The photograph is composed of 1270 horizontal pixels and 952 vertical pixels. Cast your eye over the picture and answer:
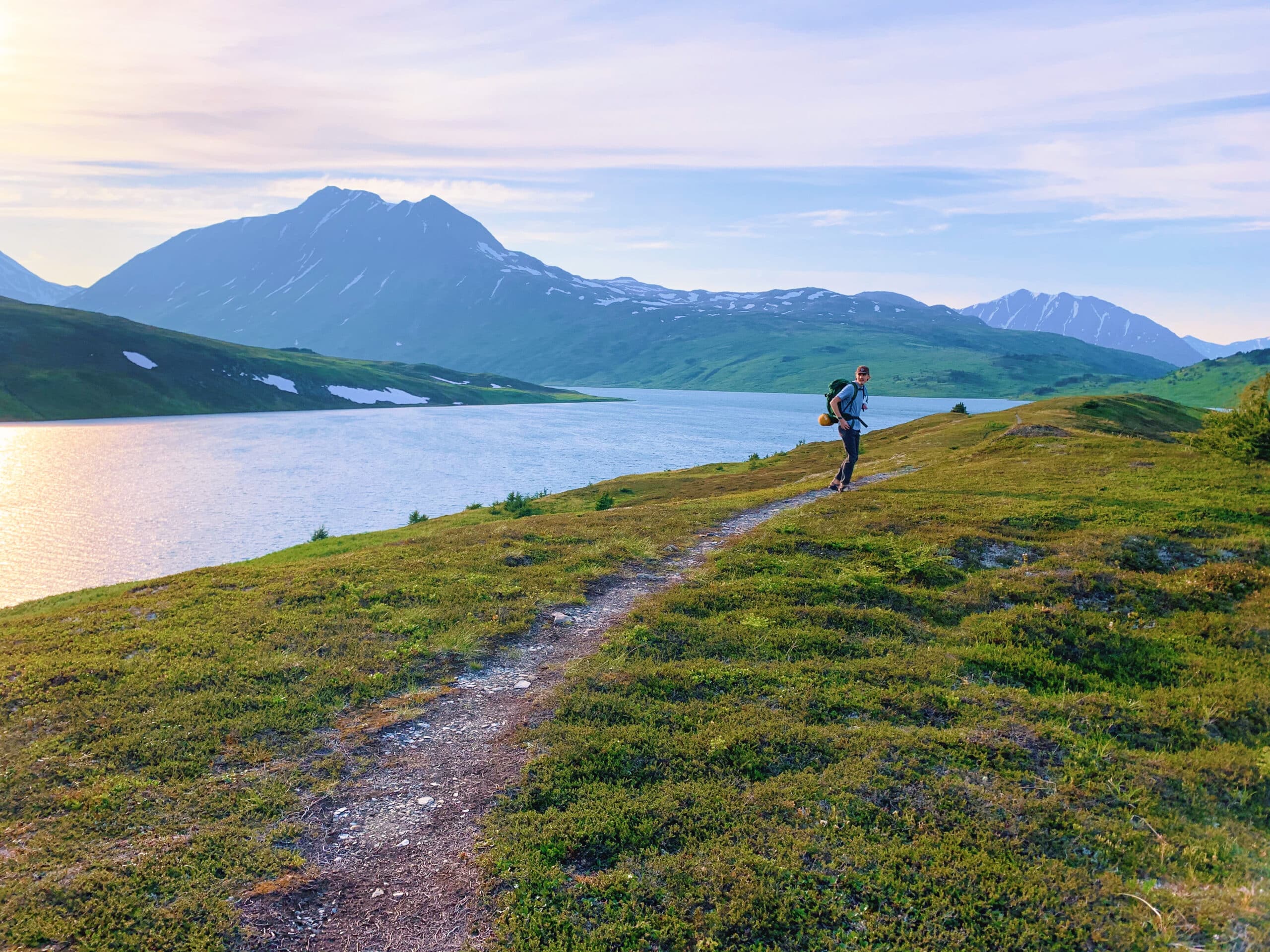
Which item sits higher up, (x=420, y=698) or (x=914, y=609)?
(x=914, y=609)

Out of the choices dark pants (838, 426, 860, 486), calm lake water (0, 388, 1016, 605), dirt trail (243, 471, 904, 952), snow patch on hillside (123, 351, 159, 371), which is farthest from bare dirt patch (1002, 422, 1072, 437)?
snow patch on hillside (123, 351, 159, 371)

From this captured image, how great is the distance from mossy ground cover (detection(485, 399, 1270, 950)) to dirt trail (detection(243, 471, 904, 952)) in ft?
1.77

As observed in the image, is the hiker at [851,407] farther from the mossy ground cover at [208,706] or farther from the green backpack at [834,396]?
the mossy ground cover at [208,706]

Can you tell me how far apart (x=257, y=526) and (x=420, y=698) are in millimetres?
51044

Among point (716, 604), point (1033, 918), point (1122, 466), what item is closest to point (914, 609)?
point (716, 604)

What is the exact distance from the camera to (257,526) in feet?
184

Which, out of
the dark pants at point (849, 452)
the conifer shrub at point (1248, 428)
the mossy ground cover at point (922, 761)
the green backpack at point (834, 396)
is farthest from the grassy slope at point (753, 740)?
the dark pants at point (849, 452)

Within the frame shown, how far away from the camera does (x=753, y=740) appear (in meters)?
10.8

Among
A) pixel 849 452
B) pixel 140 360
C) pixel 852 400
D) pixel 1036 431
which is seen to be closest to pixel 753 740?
pixel 852 400

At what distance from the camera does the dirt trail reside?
7.56 m

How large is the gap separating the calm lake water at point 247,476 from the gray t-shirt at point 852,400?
4015cm

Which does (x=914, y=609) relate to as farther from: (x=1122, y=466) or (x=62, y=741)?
(x=1122, y=466)

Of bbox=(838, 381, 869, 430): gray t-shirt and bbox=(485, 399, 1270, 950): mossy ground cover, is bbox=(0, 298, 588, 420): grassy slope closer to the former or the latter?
bbox=(838, 381, 869, 430): gray t-shirt

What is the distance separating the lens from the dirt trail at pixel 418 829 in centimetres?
756
